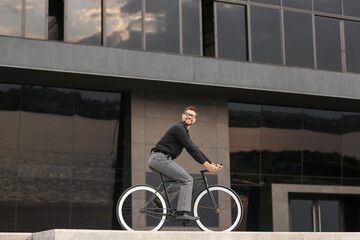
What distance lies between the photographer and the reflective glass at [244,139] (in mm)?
22250

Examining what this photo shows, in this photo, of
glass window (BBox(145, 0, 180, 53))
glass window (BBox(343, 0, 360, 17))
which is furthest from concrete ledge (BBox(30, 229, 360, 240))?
glass window (BBox(343, 0, 360, 17))

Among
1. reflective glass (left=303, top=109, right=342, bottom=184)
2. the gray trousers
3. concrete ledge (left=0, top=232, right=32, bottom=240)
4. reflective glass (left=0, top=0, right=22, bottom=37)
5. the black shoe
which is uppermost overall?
reflective glass (left=0, top=0, right=22, bottom=37)

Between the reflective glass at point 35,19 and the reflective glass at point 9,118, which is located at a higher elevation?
the reflective glass at point 35,19

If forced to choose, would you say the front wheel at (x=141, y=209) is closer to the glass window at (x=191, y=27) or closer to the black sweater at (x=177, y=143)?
the black sweater at (x=177, y=143)

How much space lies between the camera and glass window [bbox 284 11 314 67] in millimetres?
21766

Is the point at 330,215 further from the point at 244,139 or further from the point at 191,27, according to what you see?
the point at 191,27

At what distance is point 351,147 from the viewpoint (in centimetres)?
2394

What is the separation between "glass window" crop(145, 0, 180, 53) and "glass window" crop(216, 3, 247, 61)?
1455 millimetres

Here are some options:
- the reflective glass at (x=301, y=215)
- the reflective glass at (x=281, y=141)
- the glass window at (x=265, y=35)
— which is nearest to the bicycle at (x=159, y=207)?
the glass window at (x=265, y=35)

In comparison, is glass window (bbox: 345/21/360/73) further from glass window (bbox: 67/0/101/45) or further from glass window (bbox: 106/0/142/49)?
glass window (bbox: 67/0/101/45)

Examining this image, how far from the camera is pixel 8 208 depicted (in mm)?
19141

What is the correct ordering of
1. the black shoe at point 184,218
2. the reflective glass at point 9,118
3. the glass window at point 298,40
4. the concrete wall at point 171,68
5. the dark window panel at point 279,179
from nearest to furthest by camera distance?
the black shoe at point 184,218 → the concrete wall at point 171,68 → the reflective glass at point 9,118 → the glass window at point 298,40 → the dark window panel at point 279,179

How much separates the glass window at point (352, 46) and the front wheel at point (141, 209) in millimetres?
13252

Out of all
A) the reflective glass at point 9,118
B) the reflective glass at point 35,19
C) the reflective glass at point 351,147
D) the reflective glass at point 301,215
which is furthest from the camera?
the reflective glass at point 351,147
